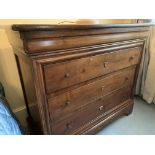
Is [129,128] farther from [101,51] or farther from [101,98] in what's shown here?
[101,51]

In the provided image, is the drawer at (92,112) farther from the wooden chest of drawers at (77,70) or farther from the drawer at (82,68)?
the drawer at (82,68)

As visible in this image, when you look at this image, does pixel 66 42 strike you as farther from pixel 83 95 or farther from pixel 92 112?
pixel 92 112

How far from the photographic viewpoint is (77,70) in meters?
0.97

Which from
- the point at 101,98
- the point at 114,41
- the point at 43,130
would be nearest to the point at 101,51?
the point at 114,41

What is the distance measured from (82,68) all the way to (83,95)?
236 mm

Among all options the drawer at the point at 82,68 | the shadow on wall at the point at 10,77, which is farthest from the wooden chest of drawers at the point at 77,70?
the shadow on wall at the point at 10,77

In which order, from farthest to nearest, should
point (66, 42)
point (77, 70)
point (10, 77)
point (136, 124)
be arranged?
1. point (136, 124)
2. point (10, 77)
3. point (77, 70)
4. point (66, 42)

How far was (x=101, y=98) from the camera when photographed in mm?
1276

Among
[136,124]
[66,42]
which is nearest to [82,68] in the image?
[66,42]

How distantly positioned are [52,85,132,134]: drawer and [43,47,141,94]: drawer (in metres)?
0.29

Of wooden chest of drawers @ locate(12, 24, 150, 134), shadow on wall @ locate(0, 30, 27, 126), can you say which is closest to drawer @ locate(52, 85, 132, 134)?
wooden chest of drawers @ locate(12, 24, 150, 134)

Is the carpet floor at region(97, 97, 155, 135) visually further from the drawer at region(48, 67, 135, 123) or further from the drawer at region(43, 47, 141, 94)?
the drawer at region(43, 47, 141, 94)

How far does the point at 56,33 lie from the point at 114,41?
19.9 inches

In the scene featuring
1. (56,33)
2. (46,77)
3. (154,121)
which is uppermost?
(56,33)
